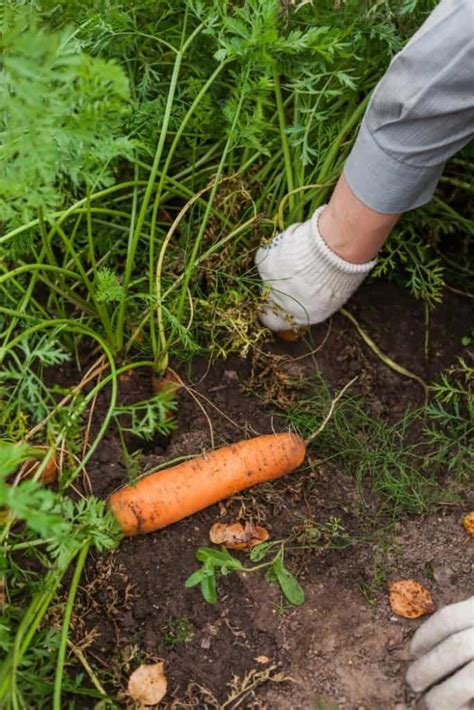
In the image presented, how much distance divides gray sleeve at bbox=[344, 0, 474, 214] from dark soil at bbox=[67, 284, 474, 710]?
1.55ft

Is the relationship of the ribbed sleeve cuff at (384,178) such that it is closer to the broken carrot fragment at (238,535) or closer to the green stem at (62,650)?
the broken carrot fragment at (238,535)

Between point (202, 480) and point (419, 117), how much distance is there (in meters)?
0.84

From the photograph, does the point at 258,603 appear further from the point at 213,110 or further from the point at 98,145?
the point at 213,110

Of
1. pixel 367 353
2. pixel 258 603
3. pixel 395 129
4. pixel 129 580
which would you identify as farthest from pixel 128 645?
pixel 395 129

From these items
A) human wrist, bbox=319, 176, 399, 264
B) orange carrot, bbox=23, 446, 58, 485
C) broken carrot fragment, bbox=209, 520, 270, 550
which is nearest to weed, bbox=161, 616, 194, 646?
broken carrot fragment, bbox=209, 520, 270, 550

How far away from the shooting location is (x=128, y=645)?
5.19ft

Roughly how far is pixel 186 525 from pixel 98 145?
0.82 m

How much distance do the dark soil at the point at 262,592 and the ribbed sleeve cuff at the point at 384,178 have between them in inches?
16.9

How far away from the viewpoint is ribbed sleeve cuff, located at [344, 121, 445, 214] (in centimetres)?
168

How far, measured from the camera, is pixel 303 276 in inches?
75.9

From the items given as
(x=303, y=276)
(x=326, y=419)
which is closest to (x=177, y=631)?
(x=326, y=419)

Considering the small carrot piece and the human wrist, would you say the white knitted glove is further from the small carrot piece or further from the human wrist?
the small carrot piece

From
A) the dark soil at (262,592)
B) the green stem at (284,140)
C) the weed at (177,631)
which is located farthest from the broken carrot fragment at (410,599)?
the green stem at (284,140)

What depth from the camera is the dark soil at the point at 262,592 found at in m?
1.58
